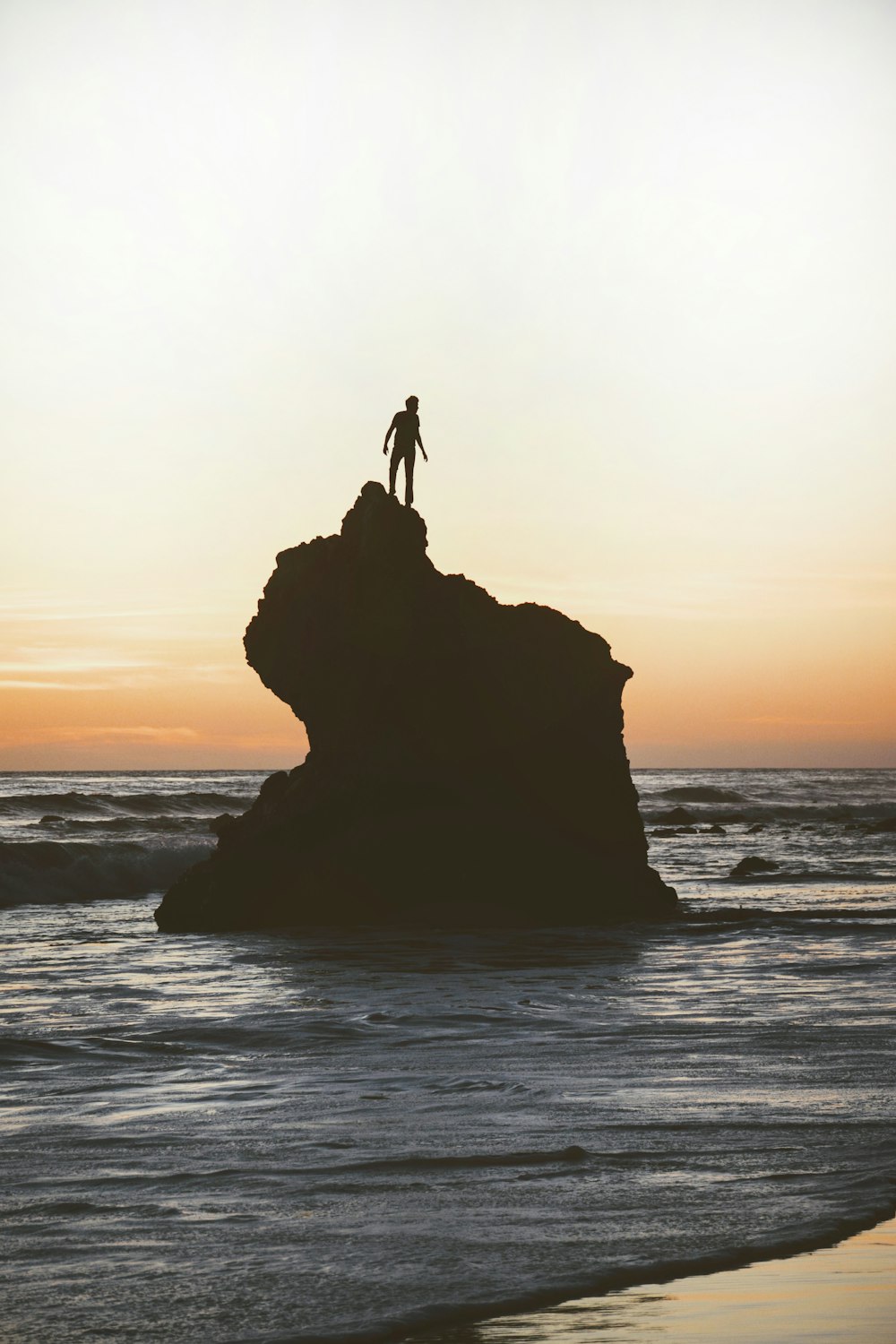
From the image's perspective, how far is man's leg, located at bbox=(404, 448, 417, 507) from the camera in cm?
2066

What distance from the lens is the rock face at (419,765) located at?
1886cm

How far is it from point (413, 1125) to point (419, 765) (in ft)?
39.1

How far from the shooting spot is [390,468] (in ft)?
67.8

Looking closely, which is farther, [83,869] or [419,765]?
[83,869]

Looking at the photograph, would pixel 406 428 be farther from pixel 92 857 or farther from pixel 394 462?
pixel 92 857

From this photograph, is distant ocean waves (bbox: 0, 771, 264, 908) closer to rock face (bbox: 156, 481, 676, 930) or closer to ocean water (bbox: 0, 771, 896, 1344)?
rock face (bbox: 156, 481, 676, 930)

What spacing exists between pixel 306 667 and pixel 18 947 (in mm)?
5669

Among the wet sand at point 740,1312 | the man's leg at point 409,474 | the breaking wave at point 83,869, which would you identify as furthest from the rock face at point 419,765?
the wet sand at point 740,1312

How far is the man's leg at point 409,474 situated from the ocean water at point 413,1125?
23.7 feet

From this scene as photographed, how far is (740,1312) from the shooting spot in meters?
4.82

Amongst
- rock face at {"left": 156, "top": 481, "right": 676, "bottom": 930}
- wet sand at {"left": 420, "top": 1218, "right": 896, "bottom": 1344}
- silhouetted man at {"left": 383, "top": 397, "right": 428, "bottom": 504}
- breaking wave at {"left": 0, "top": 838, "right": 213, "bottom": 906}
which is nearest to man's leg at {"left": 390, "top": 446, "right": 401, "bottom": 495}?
silhouetted man at {"left": 383, "top": 397, "right": 428, "bottom": 504}

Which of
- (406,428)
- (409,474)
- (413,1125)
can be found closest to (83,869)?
(409,474)

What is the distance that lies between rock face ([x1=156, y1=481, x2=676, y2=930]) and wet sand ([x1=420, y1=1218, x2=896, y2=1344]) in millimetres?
13350

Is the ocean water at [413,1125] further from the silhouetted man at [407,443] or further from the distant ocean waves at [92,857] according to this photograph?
the distant ocean waves at [92,857]
